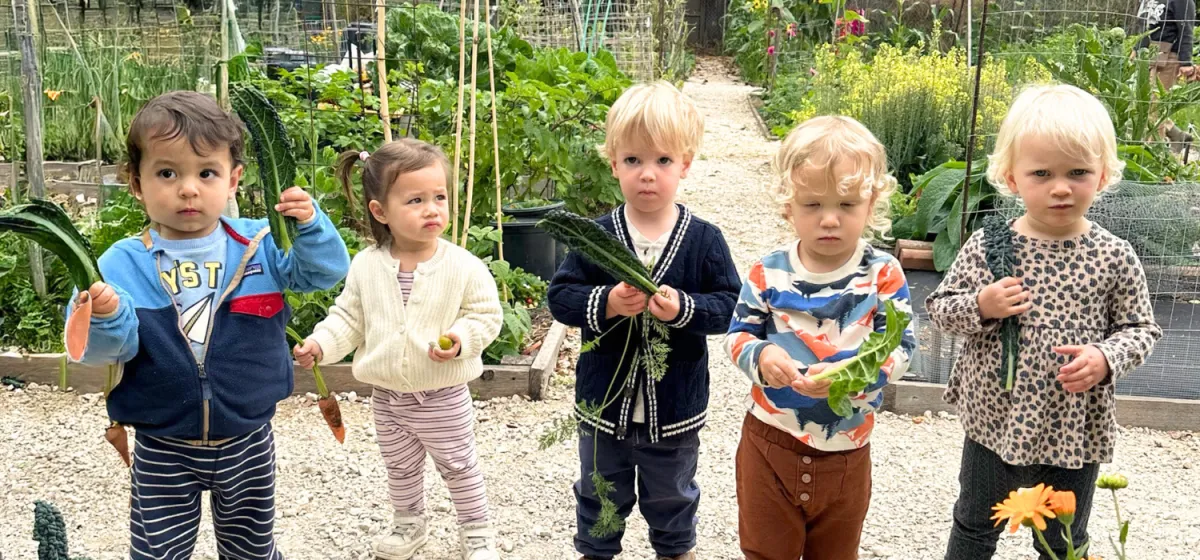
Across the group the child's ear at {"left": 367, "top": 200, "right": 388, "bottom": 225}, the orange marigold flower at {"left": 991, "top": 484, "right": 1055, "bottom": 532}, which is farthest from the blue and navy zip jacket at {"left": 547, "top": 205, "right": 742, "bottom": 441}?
the orange marigold flower at {"left": 991, "top": 484, "right": 1055, "bottom": 532}

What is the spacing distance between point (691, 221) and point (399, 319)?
846 mm

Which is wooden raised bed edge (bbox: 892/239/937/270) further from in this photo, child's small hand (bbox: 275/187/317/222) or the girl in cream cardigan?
child's small hand (bbox: 275/187/317/222)

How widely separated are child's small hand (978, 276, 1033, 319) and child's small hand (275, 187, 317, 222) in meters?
1.57

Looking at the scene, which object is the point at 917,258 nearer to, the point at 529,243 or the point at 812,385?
the point at 529,243

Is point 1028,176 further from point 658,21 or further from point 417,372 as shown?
point 658,21

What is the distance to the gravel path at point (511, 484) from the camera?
340cm

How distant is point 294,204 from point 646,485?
1207 millimetres

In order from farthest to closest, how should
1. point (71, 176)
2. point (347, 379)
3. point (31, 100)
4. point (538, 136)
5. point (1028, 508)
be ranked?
1. point (71, 176)
2. point (538, 136)
3. point (31, 100)
4. point (347, 379)
5. point (1028, 508)

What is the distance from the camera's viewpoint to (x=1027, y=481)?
248cm

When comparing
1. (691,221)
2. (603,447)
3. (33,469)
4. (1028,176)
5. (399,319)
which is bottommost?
(33,469)

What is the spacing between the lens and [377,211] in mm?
2912

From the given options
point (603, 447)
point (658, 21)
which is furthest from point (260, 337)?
point (658, 21)

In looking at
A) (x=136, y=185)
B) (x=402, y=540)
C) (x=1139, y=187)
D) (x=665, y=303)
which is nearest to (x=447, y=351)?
(x=665, y=303)

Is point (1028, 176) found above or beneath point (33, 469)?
above
